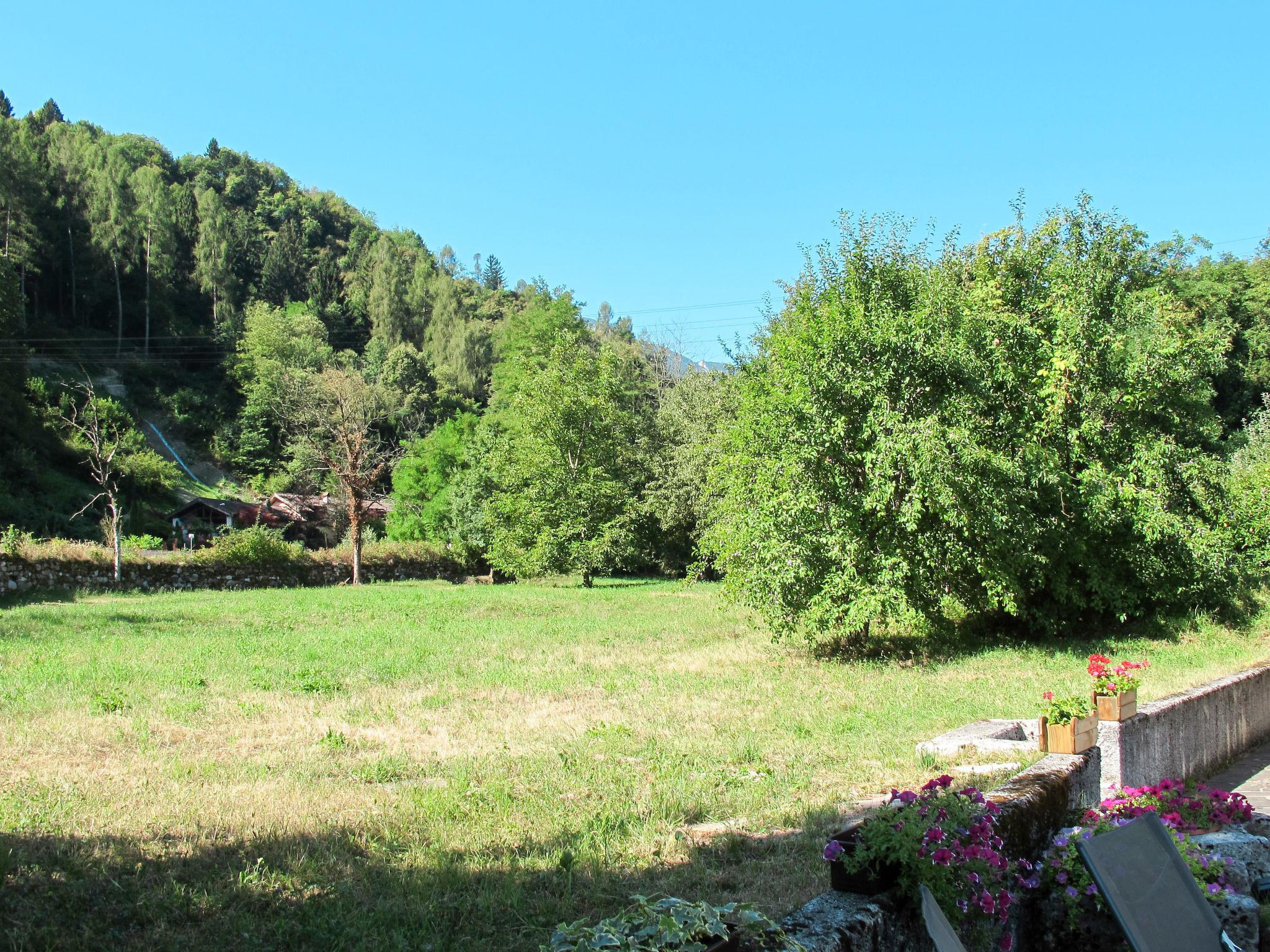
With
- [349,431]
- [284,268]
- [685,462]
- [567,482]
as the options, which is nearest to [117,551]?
[349,431]

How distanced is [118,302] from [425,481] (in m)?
41.2

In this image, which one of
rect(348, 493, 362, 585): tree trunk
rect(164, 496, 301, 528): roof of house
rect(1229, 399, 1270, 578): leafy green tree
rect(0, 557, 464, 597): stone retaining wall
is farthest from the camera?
rect(164, 496, 301, 528): roof of house

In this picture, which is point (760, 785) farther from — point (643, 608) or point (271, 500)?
point (271, 500)

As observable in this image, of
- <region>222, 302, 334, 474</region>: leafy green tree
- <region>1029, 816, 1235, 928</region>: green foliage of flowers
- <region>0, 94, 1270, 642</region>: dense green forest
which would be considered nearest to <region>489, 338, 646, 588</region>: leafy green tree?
<region>0, 94, 1270, 642</region>: dense green forest

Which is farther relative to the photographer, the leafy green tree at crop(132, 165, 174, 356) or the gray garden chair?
the leafy green tree at crop(132, 165, 174, 356)

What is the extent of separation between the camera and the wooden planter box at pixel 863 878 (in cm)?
318

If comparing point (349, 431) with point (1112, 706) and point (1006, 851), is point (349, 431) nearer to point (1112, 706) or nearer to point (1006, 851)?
point (1112, 706)

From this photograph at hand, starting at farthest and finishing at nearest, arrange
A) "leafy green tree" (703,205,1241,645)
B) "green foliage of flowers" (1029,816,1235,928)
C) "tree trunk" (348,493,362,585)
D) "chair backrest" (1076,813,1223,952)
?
"tree trunk" (348,493,362,585), "leafy green tree" (703,205,1241,645), "green foliage of flowers" (1029,816,1235,928), "chair backrest" (1076,813,1223,952)

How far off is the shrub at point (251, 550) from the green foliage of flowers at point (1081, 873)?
29.5 metres

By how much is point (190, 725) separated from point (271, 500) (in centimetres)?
4852

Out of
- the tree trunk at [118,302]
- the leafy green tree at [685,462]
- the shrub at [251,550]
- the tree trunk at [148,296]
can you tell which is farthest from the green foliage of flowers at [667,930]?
the tree trunk at [148,296]

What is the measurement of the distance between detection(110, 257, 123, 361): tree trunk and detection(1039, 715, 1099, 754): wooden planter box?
239ft

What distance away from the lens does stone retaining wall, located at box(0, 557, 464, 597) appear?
2328 centimetres

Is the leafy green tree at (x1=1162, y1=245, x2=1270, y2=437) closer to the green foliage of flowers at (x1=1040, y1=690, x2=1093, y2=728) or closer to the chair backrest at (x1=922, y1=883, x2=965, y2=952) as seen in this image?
the green foliage of flowers at (x1=1040, y1=690, x2=1093, y2=728)
